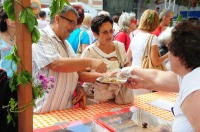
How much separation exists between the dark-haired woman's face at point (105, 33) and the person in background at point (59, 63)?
0.42 meters

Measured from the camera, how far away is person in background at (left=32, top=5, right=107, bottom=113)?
4.41 ft

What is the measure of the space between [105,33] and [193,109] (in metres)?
1.20

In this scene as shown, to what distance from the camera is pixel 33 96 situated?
96 cm

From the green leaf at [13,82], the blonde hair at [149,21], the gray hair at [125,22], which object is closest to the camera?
the green leaf at [13,82]

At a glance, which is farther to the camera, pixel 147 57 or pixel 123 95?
pixel 147 57

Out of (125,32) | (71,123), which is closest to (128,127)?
(71,123)

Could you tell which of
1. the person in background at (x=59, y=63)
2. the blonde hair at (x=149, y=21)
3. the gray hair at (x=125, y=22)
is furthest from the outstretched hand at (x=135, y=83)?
the gray hair at (x=125, y=22)

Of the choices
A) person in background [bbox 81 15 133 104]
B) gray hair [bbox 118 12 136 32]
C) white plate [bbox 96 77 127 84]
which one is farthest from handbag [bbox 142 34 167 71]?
gray hair [bbox 118 12 136 32]

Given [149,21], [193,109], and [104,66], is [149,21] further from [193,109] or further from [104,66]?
[193,109]

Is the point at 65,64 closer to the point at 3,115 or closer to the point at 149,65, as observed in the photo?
the point at 3,115

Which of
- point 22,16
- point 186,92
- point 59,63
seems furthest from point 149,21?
point 22,16

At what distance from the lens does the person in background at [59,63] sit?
134 centimetres

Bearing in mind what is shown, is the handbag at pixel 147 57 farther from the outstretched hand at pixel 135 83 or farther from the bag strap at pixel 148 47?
the outstretched hand at pixel 135 83

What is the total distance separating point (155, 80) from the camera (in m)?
1.54
